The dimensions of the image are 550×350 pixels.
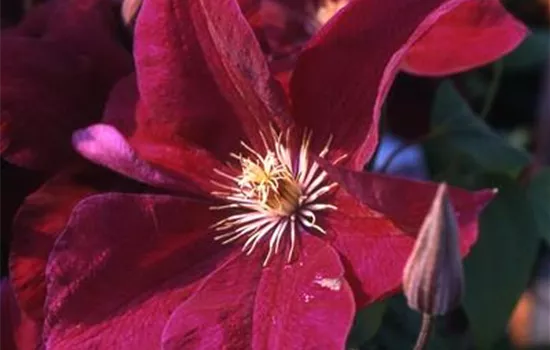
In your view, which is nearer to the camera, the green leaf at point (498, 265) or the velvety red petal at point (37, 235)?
the velvety red petal at point (37, 235)

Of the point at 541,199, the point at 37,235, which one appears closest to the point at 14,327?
the point at 37,235

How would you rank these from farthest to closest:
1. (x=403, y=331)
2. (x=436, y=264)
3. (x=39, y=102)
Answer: (x=403, y=331), (x=39, y=102), (x=436, y=264)

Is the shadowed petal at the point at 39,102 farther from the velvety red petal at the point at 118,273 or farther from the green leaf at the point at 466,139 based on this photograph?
the green leaf at the point at 466,139

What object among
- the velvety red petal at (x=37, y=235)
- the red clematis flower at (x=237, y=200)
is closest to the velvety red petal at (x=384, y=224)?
the red clematis flower at (x=237, y=200)

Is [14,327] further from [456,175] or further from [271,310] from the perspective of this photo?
[456,175]

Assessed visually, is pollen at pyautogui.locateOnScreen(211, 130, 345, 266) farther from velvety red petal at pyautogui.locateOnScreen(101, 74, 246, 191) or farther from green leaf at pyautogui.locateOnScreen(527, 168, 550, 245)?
green leaf at pyautogui.locateOnScreen(527, 168, 550, 245)

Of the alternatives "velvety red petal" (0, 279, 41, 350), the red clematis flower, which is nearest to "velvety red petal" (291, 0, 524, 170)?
the red clematis flower
